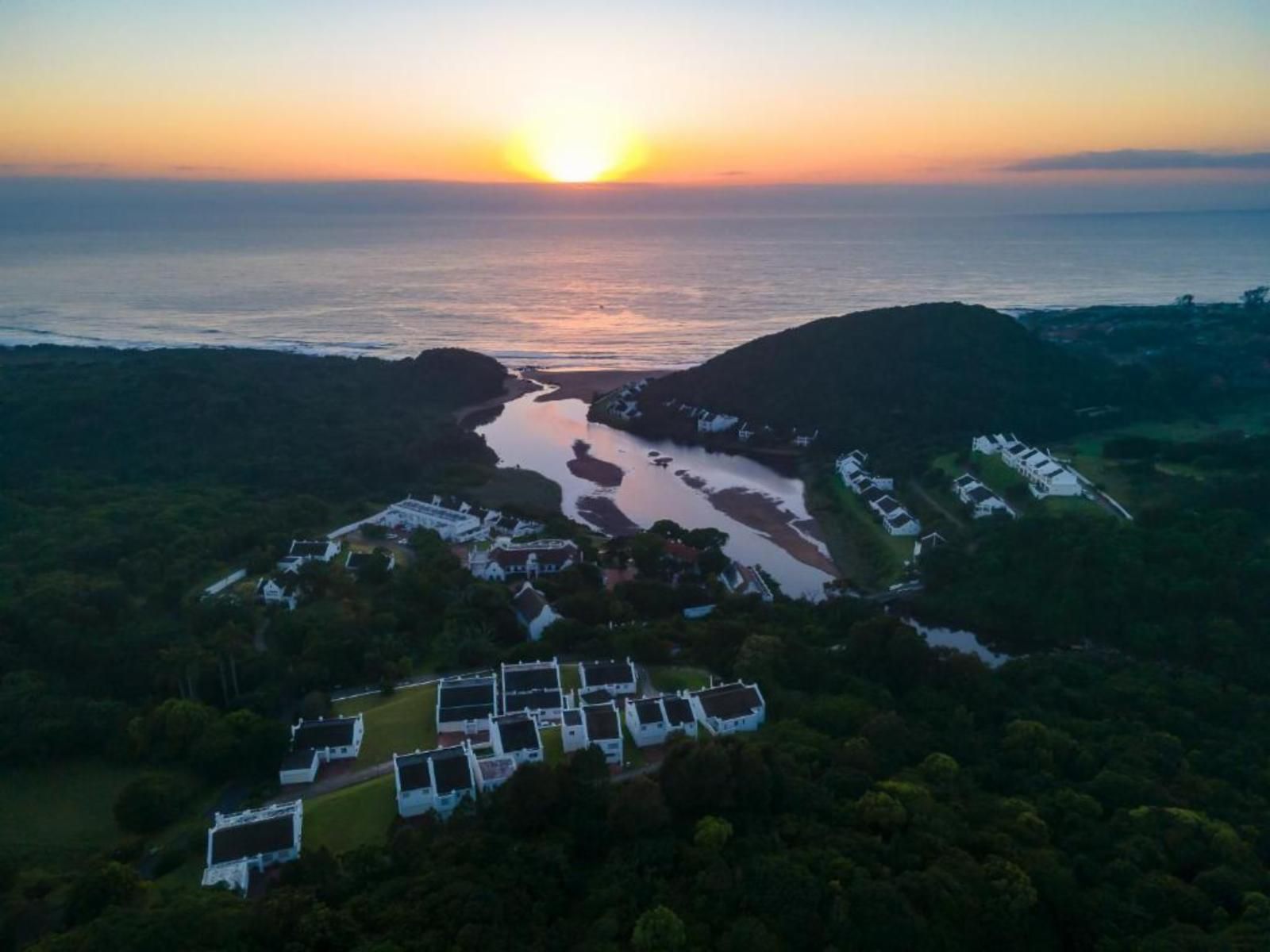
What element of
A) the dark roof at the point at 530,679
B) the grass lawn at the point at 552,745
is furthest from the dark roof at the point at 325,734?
the grass lawn at the point at 552,745

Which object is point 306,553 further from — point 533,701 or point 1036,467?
point 1036,467

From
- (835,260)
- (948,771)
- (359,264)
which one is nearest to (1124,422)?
(948,771)

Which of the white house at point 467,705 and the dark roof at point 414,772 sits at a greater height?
the dark roof at point 414,772

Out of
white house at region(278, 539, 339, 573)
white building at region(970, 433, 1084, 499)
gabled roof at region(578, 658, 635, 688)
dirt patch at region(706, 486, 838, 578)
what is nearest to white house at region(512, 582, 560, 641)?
gabled roof at region(578, 658, 635, 688)

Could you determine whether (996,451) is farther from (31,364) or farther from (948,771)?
(31,364)

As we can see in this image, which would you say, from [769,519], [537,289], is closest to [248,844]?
[769,519]

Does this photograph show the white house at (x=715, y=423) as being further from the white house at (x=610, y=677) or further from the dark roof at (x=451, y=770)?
the dark roof at (x=451, y=770)
